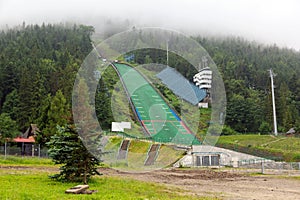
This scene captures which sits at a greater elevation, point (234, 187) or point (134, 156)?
point (134, 156)

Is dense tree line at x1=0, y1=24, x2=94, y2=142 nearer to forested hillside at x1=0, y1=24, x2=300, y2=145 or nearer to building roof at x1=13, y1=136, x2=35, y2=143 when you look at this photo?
forested hillside at x1=0, y1=24, x2=300, y2=145

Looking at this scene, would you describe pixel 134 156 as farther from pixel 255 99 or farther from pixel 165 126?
pixel 255 99

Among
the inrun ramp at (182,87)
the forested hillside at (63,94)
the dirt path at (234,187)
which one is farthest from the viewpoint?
the forested hillside at (63,94)

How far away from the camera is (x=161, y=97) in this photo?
22844 millimetres

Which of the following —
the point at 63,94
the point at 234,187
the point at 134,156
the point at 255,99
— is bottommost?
the point at 234,187

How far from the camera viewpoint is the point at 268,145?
3997cm

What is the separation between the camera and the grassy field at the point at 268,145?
3338cm

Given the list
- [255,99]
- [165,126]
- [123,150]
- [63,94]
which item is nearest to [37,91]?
[63,94]

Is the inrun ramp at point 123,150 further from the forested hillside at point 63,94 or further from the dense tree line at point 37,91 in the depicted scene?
the dense tree line at point 37,91

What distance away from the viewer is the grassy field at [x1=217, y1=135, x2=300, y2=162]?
33375mm

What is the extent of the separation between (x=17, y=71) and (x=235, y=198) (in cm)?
4887

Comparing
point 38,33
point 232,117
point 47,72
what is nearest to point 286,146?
point 232,117

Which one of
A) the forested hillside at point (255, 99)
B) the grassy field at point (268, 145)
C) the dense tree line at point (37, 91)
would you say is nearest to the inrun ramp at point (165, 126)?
the dense tree line at point (37, 91)

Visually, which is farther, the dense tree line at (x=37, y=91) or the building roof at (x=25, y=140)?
the building roof at (x=25, y=140)
